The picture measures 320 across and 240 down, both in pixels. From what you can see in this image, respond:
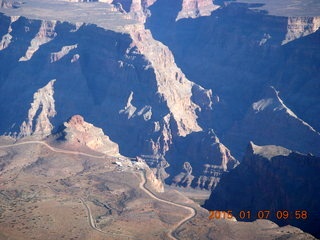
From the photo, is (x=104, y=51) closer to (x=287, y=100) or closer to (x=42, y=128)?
(x=42, y=128)

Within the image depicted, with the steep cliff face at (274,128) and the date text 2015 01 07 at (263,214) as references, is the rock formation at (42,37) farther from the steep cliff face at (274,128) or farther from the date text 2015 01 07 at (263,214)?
the date text 2015 01 07 at (263,214)

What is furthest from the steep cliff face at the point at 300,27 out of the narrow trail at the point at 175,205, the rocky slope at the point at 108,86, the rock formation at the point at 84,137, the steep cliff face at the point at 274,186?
the narrow trail at the point at 175,205

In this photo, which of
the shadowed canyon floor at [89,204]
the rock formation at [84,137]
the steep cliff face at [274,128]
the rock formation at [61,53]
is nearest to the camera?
the shadowed canyon floor at [89,204]

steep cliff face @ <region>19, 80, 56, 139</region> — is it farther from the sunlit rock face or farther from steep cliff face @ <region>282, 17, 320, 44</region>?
steep cliff face @ <region>282, 17, 320, 44</region>

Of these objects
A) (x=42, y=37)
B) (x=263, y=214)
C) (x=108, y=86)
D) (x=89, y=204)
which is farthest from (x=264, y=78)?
(x=89, y=204)

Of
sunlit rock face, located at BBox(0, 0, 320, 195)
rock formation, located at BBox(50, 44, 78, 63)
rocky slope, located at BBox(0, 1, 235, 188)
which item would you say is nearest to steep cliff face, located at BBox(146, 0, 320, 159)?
sunlit rock face, located at BBox(0, 0, 320, 195)

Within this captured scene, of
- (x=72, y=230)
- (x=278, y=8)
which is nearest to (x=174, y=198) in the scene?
(x=72, y=230)

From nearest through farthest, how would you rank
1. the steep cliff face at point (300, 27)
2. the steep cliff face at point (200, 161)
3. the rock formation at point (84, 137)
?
the rock formation at point (84, 137) < the steep cliff face at point (200, 161) < the steep cliff face at point (300, 27)

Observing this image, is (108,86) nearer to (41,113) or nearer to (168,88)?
(168,88)
